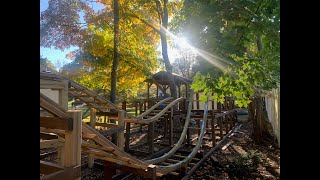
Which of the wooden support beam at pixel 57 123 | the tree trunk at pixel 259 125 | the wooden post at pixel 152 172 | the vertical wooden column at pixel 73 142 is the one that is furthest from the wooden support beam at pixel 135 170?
the tree trunk at pixel 259 125

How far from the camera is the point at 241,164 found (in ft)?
26.0

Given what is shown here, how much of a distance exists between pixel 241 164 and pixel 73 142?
709cm

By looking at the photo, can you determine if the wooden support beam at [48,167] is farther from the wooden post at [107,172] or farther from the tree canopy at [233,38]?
the tree canopy at [233,38]

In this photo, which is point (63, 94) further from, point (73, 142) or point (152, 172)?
point (73, 142)

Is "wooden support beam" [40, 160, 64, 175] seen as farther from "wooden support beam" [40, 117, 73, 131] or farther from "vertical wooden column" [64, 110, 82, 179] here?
"wooden support beam" [40, 117, 73, 131]

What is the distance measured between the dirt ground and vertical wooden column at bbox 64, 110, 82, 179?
→ 17.4 feet

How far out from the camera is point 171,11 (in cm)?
→ 1703

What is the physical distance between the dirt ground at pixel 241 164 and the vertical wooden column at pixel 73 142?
531 cm

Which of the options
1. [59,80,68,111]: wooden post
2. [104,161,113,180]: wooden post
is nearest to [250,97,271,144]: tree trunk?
[104,161,113,180]: wooden post

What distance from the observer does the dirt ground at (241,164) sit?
282 inches

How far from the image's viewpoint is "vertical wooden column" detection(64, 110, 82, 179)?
267 cm
